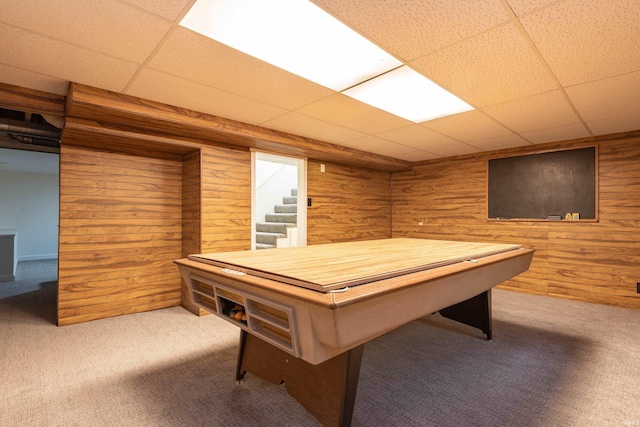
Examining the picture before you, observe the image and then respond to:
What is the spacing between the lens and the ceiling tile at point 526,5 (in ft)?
4.72

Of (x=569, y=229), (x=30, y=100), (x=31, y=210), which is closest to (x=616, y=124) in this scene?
(x=569, y=229)

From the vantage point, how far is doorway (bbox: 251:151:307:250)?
13.8 ft

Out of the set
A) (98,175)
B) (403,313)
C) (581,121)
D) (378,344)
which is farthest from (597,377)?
(98,175)

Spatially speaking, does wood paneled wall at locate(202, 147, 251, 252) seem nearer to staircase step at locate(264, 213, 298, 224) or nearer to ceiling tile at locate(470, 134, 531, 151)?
staircase step at locate(264, 213, 298, 224)

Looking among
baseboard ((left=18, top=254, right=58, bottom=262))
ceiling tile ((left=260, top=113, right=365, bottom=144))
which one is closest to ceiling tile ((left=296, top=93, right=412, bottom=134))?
ceiling tile ((left=260, top=113, right=365, bottom=144))

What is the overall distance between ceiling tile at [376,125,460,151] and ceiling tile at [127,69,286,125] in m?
1.47

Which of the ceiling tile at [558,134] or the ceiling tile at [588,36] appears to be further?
the ceiling tile at [558,134]

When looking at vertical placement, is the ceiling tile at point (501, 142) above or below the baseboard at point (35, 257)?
above

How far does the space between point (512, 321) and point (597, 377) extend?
3.80 feet

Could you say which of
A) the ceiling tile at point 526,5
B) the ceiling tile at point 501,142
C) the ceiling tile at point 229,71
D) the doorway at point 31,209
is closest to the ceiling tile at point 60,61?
the ceiling tile at point 229,71

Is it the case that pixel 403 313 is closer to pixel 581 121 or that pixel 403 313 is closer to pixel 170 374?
pixel 170 374

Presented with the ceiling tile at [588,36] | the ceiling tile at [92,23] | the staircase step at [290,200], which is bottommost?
the staircase step at [290,200]

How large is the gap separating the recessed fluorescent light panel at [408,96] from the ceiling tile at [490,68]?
12 centimetres

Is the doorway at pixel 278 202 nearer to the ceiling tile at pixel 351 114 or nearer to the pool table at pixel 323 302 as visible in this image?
the ceiling tile at pixel 351 114
